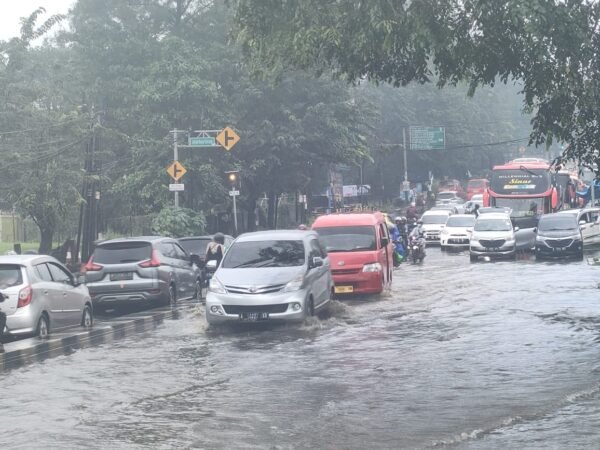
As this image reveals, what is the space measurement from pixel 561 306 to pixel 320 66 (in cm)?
795

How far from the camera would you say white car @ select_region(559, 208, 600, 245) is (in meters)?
44.2

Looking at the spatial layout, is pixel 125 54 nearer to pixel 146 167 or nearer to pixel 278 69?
pixel 146 167

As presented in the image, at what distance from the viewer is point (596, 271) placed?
31.6 meters

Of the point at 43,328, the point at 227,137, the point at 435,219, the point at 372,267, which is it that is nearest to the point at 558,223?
the point at 435,219

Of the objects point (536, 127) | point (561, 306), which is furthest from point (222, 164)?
point (536, 127)

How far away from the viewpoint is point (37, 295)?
17.2 metres

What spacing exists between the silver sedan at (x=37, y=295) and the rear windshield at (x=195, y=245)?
34.2ft

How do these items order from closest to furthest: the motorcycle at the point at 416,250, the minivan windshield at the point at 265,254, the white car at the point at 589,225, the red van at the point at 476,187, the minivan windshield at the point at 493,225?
the minivan windshield at the point at 265,254 < the motorcycle at the point at 416,250 < the minivan windshield at the point at 493,225 < the white car at the point at 589,225 < the red van at the point at 476,187

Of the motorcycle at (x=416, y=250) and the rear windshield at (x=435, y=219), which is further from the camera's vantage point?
the rear windshield at (x=435, y=219)

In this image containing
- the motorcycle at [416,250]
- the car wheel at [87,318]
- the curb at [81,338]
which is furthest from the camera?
the motorcycle at [416,250]

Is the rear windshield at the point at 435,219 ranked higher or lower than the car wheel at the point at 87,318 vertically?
higher

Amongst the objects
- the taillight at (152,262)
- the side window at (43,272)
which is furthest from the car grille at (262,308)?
the taillight at (152,262)

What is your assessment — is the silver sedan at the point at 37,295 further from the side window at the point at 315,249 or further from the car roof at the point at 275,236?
the side window at the point at 315,249

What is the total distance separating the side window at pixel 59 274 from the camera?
60.6ft
